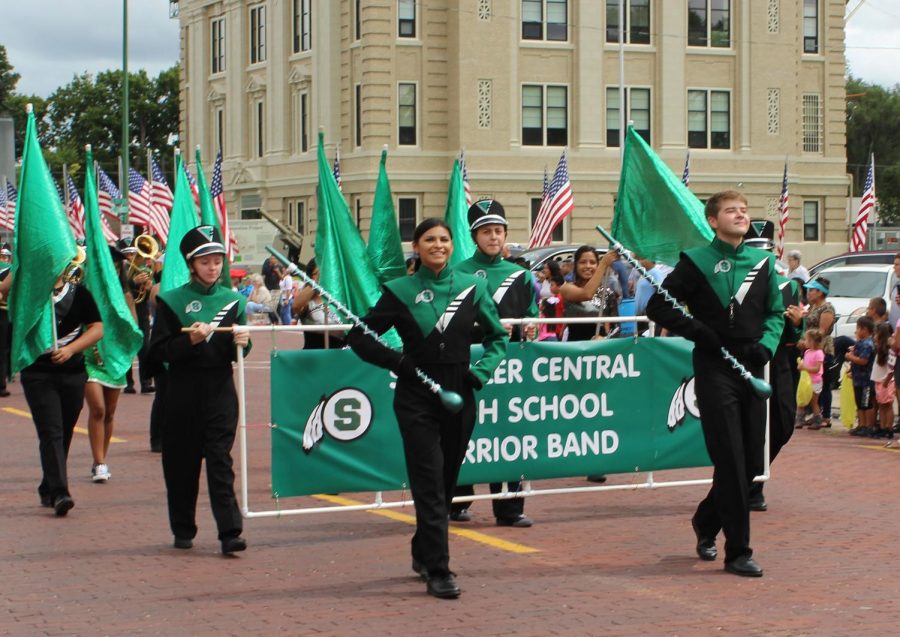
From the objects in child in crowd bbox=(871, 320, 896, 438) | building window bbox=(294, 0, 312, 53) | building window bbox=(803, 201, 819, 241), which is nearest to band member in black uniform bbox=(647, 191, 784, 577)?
child in crowd bbox=(871, 320, 896, 438)

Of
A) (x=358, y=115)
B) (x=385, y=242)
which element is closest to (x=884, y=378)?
(x=385, y=242)

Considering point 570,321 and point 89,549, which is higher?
point 570,321

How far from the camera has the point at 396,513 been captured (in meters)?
11.3

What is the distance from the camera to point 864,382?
16.8 meters

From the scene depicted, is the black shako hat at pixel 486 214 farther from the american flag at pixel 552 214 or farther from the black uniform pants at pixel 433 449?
the american flag at pixel 552 214

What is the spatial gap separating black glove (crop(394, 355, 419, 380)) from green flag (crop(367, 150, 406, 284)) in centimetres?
338

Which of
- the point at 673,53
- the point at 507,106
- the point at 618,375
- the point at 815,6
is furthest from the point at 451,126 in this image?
the point at 618,375

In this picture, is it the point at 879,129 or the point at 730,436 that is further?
the point at 879,129

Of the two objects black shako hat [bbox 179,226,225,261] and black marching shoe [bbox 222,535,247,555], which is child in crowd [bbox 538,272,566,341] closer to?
black shako hat [bbox 179,226,225,261]

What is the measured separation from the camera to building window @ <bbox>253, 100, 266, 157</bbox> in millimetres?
63312

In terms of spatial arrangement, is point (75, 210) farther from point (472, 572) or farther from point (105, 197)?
point (472, 572)

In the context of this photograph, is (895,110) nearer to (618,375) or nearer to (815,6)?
(815,6)

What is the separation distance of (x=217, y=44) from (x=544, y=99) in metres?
16.9

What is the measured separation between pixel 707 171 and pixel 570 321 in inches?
1885
